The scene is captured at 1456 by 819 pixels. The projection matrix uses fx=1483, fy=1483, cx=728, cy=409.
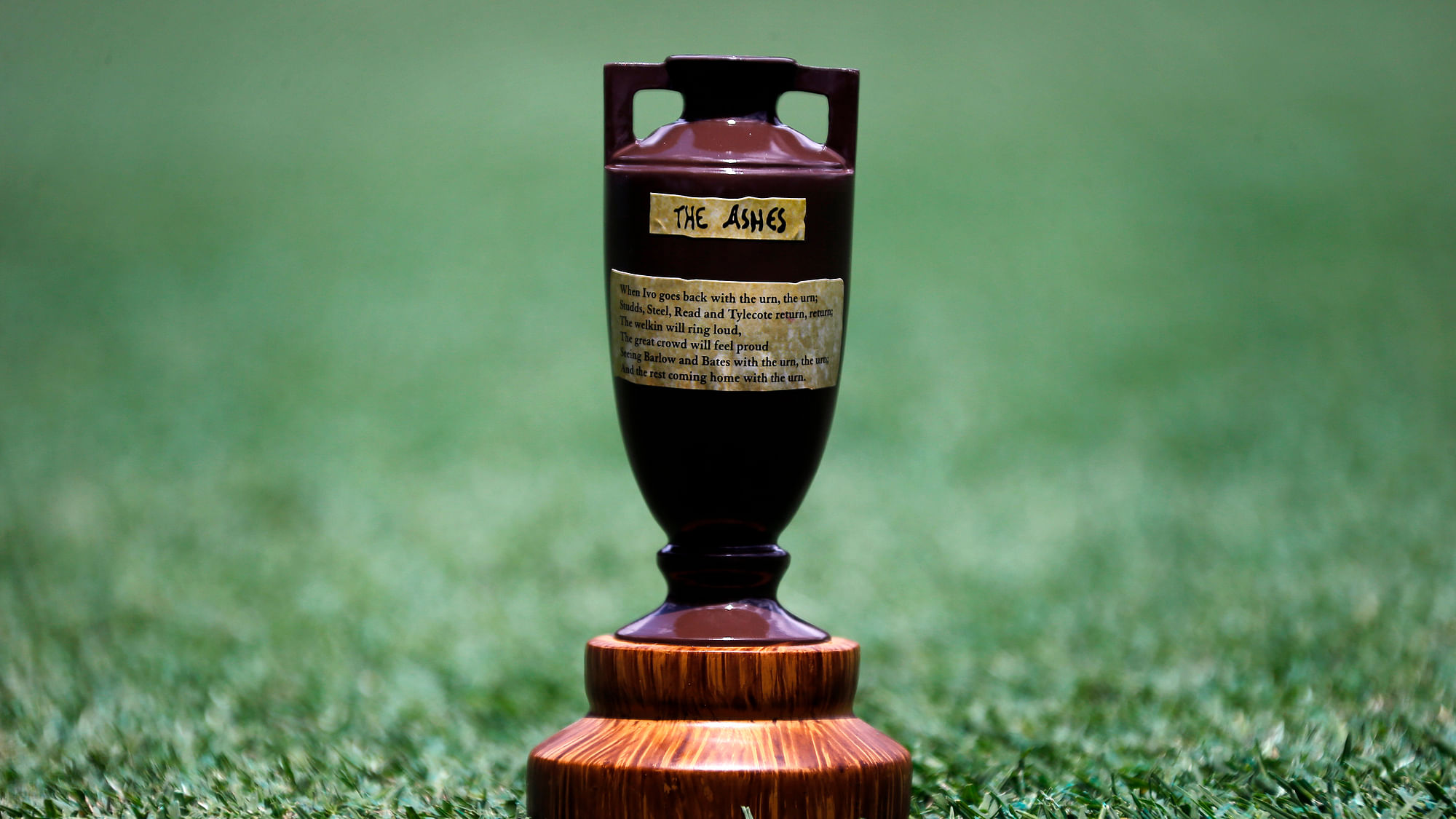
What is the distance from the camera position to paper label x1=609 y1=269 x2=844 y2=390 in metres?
2.12

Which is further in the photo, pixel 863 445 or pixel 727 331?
Result: pixel 863 445

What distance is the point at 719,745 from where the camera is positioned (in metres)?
2.04

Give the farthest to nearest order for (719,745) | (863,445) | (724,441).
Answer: (863,445)
(724,441)
(719,745)

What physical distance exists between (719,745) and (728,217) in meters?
0.74

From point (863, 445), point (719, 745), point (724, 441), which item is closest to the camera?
point (719, 745)

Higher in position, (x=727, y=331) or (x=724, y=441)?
(x=727, y=331)

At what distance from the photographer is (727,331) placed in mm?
2123

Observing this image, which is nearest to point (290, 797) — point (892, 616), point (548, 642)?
point (548, 642)

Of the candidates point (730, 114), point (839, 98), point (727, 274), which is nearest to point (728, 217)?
point (727, 274)

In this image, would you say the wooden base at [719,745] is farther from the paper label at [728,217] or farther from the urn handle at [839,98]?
the urn handle at [839,98]

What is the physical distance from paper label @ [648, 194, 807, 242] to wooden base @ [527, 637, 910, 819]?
0.59m

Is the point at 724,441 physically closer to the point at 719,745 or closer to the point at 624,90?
the point at 719,745

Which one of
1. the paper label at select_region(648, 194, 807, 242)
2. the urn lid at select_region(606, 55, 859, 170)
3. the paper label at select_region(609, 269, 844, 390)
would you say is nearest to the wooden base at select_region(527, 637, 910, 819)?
the paper label at select_region(609, 269, 844, 390)

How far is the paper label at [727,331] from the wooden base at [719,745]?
394 millimetres
